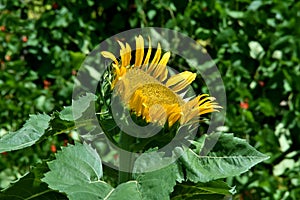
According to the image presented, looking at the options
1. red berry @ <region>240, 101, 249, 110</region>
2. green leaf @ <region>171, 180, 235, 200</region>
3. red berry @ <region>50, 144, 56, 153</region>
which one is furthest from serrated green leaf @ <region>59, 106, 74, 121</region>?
red berry @ <region>240, 101, 249, 110</region>

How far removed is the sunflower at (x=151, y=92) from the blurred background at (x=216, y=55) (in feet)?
5.39

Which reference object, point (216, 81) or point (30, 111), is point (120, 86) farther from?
point (30, 111)

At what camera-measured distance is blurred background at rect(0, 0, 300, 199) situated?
8.68 feet

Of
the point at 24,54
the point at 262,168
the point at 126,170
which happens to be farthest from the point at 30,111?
the point at 126,170

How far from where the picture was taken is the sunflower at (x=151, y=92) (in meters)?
0.94

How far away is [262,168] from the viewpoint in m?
A: 2.65

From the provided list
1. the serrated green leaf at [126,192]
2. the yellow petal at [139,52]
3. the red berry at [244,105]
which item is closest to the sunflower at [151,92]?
the yellow petal at [139,52]

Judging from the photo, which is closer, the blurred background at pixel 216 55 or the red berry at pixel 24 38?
the blurred background at pixel 216 55

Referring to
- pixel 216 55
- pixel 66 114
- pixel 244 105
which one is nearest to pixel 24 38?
pixel 216 55

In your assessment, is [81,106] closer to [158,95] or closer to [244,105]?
[158,95]

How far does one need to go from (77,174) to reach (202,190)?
238mm

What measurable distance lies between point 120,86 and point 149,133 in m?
0.09

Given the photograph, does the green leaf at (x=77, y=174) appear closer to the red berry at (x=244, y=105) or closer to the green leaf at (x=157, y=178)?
the green leaf at (x=157, y=178)

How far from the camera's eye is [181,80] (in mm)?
1010
